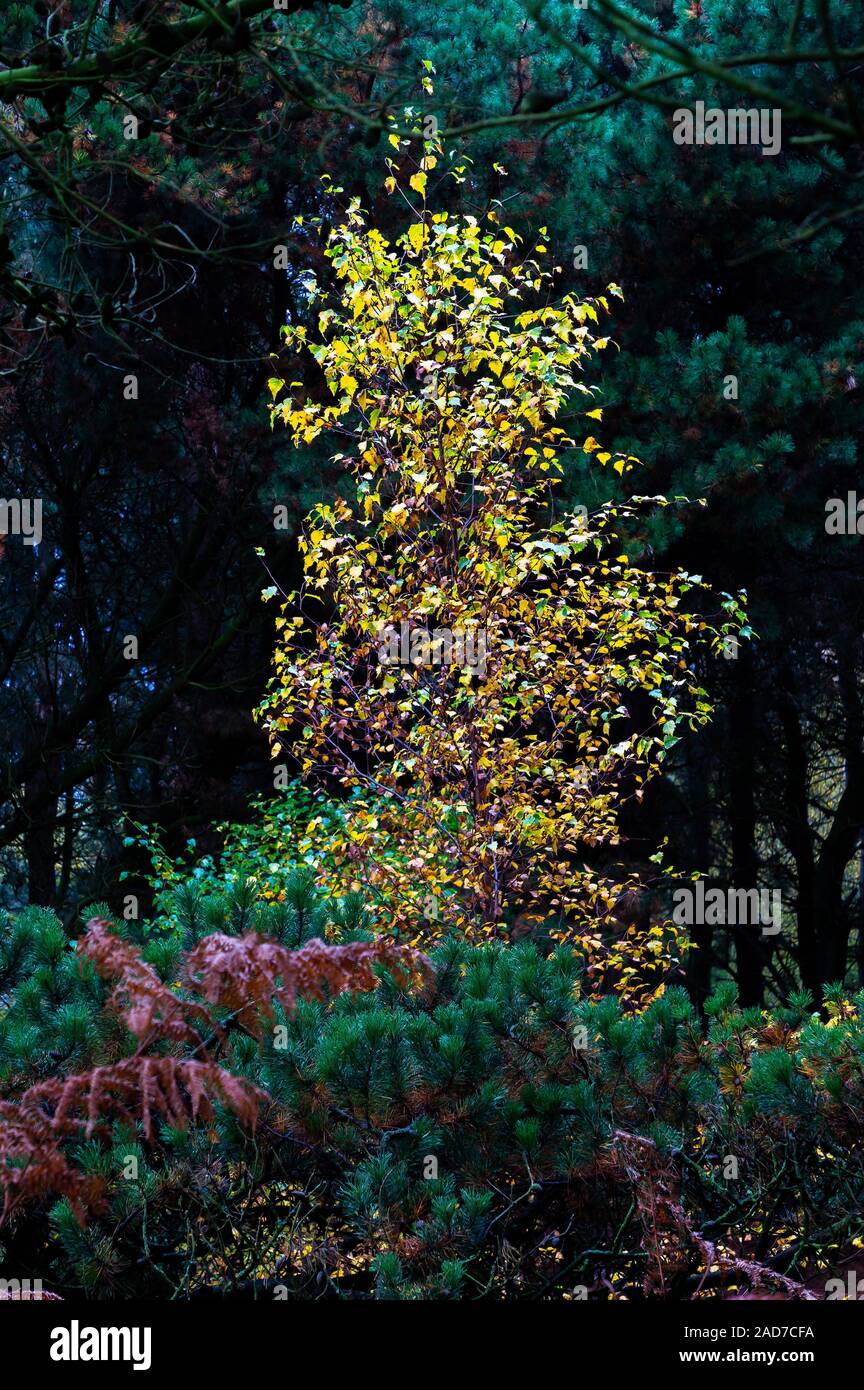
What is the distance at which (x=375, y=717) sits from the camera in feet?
22.1

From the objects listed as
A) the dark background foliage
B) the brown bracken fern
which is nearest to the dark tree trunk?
the dark background foliage

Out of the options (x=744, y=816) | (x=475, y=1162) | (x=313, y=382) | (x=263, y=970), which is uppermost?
(x=313, y=382)

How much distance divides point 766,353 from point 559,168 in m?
1.82

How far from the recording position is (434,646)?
6109mm

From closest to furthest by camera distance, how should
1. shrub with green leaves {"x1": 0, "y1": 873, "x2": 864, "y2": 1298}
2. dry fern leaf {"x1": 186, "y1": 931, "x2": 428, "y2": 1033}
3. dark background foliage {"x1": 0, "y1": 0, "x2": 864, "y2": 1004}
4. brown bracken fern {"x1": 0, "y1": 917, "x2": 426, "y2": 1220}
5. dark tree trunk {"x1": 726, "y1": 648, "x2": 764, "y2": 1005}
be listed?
brown bracken fern {"x1": 0, "y1": 917, "x2": 426, "y2": 1220} < dry fern leaf {"x1": 186, "y1": 931, "x2": 428, "y2": 1033} < shrub with green leaves {"x1": 0, "y1": 873, "x2": 864, "y2": 1298} < dark background foliage {"x1": 0, "y1": 0, "x2": 864, "y2": 1004} < dark tree trunk {"x1": 726, "y1": 648, "x2": 764, "y2": 1005}

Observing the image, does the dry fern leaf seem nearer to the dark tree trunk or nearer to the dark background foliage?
the dark background foliage

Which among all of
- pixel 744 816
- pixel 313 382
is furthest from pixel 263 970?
pixel 744 816

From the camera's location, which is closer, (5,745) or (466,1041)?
(466,1041)

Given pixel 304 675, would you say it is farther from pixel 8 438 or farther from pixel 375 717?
pixel 8 438

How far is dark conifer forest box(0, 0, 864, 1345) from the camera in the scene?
3.39m

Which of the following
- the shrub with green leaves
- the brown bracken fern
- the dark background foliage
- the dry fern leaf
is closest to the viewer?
the brown bracken fern

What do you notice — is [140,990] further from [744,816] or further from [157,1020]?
[744,816]
